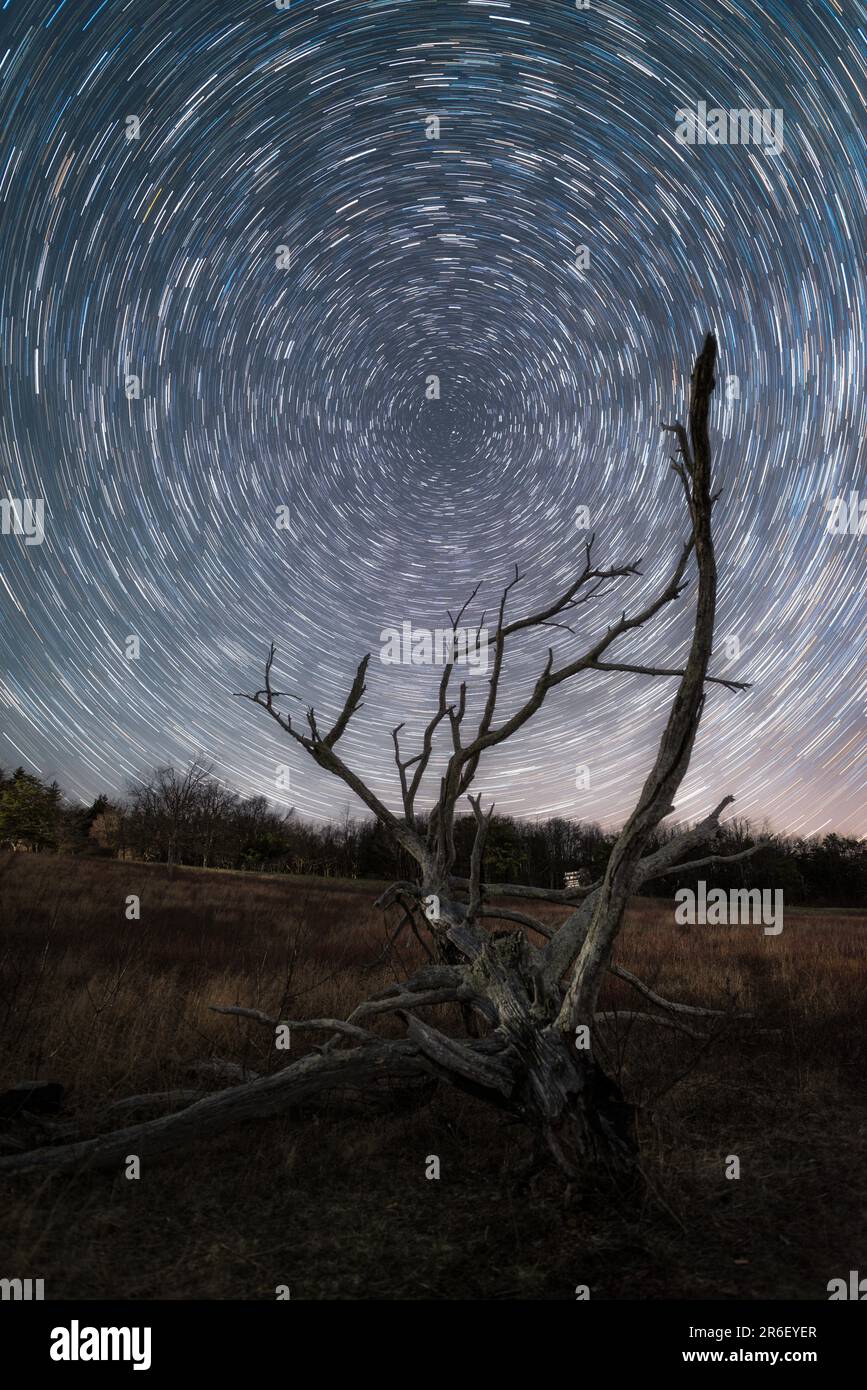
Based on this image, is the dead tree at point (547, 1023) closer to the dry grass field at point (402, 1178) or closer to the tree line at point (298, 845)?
the dry grass field at point (402, 1178)

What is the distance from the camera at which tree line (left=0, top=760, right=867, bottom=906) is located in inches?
1962

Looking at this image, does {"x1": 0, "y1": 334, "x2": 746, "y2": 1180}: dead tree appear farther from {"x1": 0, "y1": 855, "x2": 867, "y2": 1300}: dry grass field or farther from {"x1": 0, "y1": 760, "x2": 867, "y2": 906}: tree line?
{"x1": 0, "y1": 760, "x2": 867, "y2": 906}: tree line

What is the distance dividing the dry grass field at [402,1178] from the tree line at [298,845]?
101ft

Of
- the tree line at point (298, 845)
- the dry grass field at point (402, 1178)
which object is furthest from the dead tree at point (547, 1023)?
the tree line at point (298, 845)

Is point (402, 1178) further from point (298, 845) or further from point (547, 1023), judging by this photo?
point (298, 845)

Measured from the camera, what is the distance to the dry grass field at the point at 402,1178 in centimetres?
379

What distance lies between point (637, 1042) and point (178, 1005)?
560 centimetres

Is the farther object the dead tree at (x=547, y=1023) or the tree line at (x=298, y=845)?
the tree line at (x=298, y=845)

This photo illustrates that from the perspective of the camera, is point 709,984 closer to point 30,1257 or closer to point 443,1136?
point 443,1136

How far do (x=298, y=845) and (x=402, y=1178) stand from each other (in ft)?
239

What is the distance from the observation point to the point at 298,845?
7544cm

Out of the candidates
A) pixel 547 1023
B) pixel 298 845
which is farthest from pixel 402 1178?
pixel 298 845
